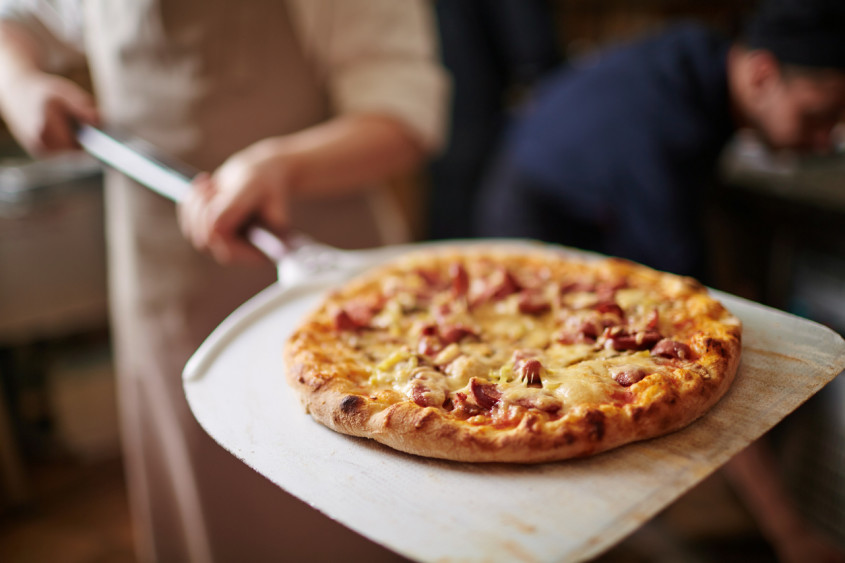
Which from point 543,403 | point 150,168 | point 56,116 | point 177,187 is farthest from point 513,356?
point 56,116

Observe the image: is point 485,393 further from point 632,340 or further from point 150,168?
point 150,168

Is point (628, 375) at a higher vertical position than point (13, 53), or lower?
lower

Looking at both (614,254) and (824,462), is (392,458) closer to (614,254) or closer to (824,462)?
(614,254)

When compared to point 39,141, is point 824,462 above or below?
below

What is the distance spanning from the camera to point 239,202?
1.25m

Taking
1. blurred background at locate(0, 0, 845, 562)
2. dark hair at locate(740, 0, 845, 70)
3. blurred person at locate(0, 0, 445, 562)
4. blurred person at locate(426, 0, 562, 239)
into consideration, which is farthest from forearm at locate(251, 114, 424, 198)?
blurred person at locate(426, 0, 562, 239)

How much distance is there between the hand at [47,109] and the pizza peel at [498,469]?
2.99ft

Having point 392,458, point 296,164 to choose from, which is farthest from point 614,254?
point 392,458

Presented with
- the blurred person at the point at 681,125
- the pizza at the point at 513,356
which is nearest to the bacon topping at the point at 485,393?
the pizza at the point at 513,356

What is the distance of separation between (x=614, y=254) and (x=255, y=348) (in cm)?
138

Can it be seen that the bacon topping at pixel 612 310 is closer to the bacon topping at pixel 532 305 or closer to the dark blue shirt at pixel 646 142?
the bacon topping at pixel 532 305

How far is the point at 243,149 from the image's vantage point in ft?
5.28

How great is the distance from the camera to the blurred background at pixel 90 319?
209cm

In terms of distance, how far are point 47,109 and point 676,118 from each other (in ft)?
5.49
